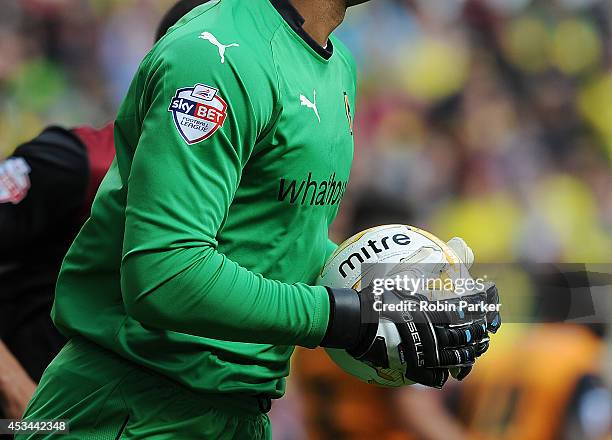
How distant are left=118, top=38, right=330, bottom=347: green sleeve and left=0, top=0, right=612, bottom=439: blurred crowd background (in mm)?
3163

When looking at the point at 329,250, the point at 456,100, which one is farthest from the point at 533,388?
the point at 329,250

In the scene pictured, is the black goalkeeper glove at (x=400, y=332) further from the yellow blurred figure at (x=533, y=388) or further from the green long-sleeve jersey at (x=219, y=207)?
the yellow blurred figure at (x=533, y=388)

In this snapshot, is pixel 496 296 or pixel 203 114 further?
pixel 496 296

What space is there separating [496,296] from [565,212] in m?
3.67

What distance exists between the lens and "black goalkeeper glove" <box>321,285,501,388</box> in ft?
6.18

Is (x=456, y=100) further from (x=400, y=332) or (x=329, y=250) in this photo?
(x=400, y=332)

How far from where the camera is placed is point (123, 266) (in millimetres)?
1781

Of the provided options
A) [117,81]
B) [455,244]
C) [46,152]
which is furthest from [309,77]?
[117,81]

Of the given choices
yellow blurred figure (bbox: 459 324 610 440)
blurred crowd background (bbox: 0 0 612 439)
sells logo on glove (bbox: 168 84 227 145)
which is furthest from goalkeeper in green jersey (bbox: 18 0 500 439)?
blurred crowd background (bbox: 0 0 612 439)

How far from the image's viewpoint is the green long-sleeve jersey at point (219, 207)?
5.75 feet

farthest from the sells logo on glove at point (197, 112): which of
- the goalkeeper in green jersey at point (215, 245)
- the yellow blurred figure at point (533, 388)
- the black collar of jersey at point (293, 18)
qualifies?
the yellow blurred figure at point (533, 388)

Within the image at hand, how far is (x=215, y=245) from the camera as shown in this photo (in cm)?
181

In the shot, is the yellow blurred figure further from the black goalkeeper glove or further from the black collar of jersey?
the black collar of jersey

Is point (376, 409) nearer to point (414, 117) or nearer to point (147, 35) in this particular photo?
point (414, 117)
